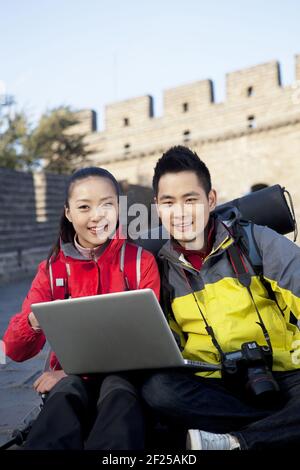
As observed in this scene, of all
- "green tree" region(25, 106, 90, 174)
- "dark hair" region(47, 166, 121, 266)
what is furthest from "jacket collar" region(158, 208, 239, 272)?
"green tree" region(25, 106, 90, 174)

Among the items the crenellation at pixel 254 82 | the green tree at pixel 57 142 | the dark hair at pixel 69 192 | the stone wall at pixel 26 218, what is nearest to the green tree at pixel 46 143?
the green tree at pixel 57 142

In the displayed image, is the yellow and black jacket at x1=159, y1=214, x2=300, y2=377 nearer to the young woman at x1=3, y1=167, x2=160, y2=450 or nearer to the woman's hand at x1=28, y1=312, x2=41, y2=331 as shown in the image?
the young woman at x1=3, y1=167, x2=160, y2=450

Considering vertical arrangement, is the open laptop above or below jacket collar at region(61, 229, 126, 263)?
below

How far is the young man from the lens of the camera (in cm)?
160

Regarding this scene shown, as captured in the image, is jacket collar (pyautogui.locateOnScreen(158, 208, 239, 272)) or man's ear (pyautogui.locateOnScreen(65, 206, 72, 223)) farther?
man's ear (pyautogui.locateOnScreen(65, 206, 72, 223))

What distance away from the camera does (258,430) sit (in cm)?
154

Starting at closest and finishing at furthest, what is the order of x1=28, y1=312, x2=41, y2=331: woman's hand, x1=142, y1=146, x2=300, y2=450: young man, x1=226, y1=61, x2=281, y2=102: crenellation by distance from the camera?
1. x1=142, y1=146, x2=300, y2=450: young man
2. x1=28, y1=312, x2=41, y2=331: woman's hand
3. x1=226, y1=61, x2=281, y2=102: crenellation

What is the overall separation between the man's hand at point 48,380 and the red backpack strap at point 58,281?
27cm

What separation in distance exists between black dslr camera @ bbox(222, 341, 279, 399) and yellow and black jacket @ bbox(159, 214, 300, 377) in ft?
0.26

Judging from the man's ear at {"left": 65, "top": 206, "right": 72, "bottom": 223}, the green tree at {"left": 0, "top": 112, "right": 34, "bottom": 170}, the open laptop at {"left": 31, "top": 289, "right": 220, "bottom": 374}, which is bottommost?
the open laptop at {"left": 31, "top": 289, "right": 220, "bottom": 374}

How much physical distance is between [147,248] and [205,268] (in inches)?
14.7

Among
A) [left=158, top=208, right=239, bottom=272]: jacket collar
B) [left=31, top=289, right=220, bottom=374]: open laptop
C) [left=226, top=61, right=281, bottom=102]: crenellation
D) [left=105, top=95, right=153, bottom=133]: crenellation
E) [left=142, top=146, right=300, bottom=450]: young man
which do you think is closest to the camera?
[left=31, top=289, right=220, bottom=374]: open laptop

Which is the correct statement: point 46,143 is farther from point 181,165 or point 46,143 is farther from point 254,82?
point 181,165

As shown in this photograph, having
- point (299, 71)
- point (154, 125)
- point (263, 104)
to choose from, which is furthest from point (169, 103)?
point (299, 71)
